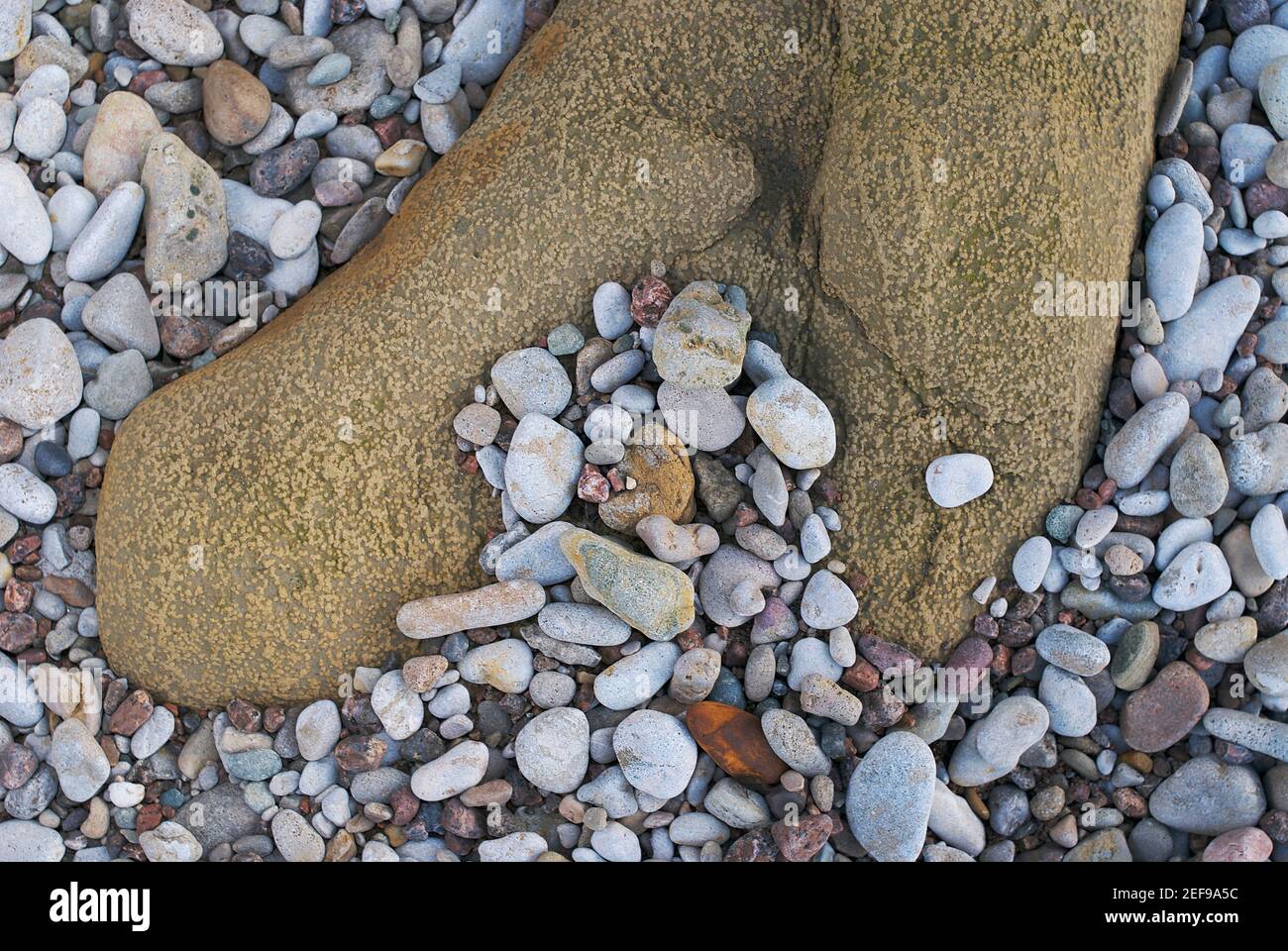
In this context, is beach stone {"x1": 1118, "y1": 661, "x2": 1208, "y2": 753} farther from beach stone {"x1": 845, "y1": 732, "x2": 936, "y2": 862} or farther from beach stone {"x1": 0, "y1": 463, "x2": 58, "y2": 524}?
beach stone {"x1": 0, "y1": 463, "x2": 58, "y2": 524}

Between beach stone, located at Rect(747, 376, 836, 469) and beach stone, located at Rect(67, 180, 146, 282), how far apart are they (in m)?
1.68

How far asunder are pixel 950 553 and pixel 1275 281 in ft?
3.30

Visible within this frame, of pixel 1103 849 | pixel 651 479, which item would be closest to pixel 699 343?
pixel 651 479

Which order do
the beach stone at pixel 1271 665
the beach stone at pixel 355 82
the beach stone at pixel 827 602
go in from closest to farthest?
the beach stone at pixel 1271 665 < the beach stone at pixel 827 602 < the beach stone at pixel 355 82

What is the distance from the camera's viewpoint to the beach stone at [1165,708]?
2307 mm

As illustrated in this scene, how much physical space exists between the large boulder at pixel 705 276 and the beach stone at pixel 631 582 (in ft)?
1.03

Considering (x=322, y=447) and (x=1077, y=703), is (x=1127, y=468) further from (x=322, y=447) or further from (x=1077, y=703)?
(x=322, y=447)

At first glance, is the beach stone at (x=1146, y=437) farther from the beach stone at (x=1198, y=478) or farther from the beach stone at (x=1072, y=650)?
the beach stone at (x=1072, y=650)

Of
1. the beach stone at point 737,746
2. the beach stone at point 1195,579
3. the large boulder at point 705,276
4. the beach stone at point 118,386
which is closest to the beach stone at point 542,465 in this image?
the large boulder at point 705,276

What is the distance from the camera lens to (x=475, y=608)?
236cm

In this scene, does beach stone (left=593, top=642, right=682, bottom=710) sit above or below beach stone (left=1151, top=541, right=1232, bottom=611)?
below

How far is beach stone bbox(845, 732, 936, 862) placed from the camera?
7.36 feet

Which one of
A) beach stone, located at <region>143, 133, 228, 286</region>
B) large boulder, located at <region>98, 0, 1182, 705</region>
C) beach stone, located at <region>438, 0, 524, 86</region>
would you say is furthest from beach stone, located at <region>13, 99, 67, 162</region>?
beach stone, located at <region>438, 0, 524, 86</region>

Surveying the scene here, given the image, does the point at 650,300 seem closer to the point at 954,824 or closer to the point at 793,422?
the point at 793,422
